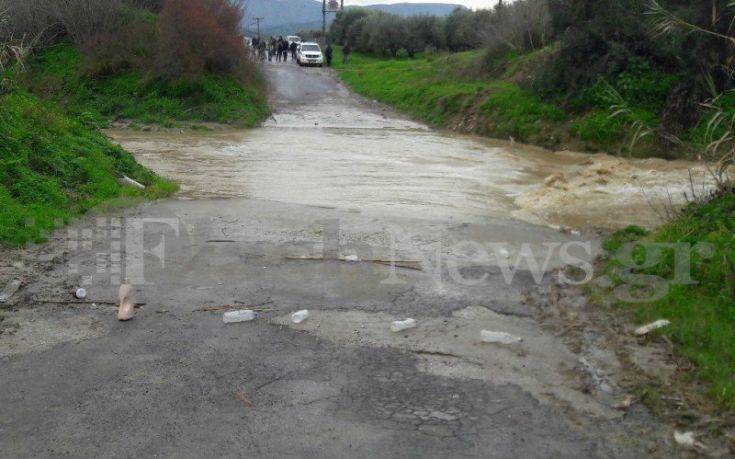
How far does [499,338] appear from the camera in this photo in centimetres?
592

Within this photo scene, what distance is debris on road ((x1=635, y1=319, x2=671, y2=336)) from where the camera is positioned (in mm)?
5880

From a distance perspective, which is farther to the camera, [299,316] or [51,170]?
[51,170]

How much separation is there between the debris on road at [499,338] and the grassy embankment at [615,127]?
1125 millimetres

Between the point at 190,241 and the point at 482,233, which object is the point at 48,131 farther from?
the point at 482,233

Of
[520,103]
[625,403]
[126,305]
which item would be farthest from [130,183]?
[520,103]

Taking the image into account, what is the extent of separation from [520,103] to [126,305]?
1796cm

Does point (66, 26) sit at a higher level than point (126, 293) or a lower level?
higher

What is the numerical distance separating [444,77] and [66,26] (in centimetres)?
1509

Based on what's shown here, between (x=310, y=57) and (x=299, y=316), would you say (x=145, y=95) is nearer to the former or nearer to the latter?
(x=299, y=316)

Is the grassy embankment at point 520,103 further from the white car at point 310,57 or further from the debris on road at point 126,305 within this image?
the white car at point 310,57

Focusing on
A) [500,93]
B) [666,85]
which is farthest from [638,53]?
[500,93]

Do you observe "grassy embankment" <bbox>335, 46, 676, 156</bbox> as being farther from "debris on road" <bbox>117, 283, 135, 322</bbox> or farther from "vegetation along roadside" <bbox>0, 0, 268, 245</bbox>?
"debris on road" <bbox>117, 283, 135, 322</bbox>

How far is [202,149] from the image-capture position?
18.3 meters

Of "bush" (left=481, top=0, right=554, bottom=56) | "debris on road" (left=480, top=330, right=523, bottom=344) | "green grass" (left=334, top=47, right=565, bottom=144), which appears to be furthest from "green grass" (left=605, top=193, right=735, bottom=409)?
"bush" (left=481, top=0, right=554, bottom=56)
